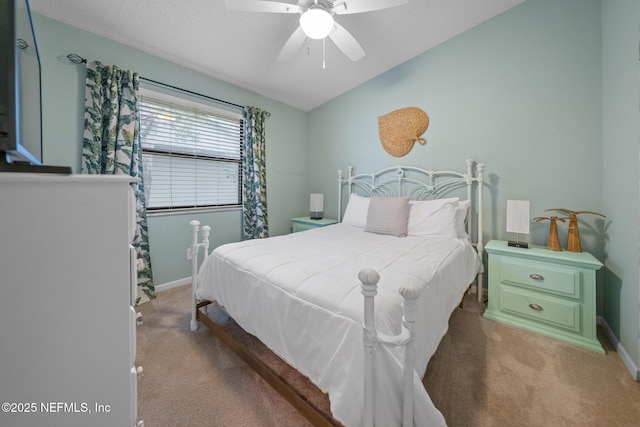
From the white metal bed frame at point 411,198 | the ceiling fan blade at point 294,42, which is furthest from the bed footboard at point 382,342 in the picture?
the ceiling fan blade at point 294,42

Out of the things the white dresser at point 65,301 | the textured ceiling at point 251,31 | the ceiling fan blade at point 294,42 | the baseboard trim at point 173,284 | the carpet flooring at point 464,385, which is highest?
the textured ceiling at point 251,31

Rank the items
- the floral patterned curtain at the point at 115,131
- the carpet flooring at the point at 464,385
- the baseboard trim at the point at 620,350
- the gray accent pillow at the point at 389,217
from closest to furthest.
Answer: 1. the carpet flooring at the point at 464,385
2. the baseboard trim at the point at 620,350
3. the floral patterned curtain at the point at 115,131
4. the gray accent pillow at the point at 389,217

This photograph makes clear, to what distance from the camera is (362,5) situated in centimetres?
158

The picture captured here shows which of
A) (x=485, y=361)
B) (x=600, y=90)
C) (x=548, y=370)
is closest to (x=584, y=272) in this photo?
(x=548, y=370)

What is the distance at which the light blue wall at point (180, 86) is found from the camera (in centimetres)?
191

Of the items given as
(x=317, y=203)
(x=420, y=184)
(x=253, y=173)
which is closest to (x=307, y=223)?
(x=317, y=203)

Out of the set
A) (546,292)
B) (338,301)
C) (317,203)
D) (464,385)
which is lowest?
(464,385)

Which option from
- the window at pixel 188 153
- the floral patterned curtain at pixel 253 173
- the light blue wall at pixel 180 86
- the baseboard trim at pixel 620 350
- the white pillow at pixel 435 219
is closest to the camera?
the baseboard trim at pixel 620 350

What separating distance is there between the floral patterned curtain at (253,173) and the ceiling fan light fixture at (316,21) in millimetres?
1701

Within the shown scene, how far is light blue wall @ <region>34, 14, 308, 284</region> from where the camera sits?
6.27 feet

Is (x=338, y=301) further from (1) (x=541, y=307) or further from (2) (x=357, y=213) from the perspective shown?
(2) (x=357, y=213)

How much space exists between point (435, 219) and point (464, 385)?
1345 mm

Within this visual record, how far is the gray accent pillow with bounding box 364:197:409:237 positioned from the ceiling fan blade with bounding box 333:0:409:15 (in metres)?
1.57

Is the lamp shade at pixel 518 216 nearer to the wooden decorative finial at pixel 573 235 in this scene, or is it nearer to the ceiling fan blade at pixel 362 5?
the wooden decorative finial at pixel 573 235
